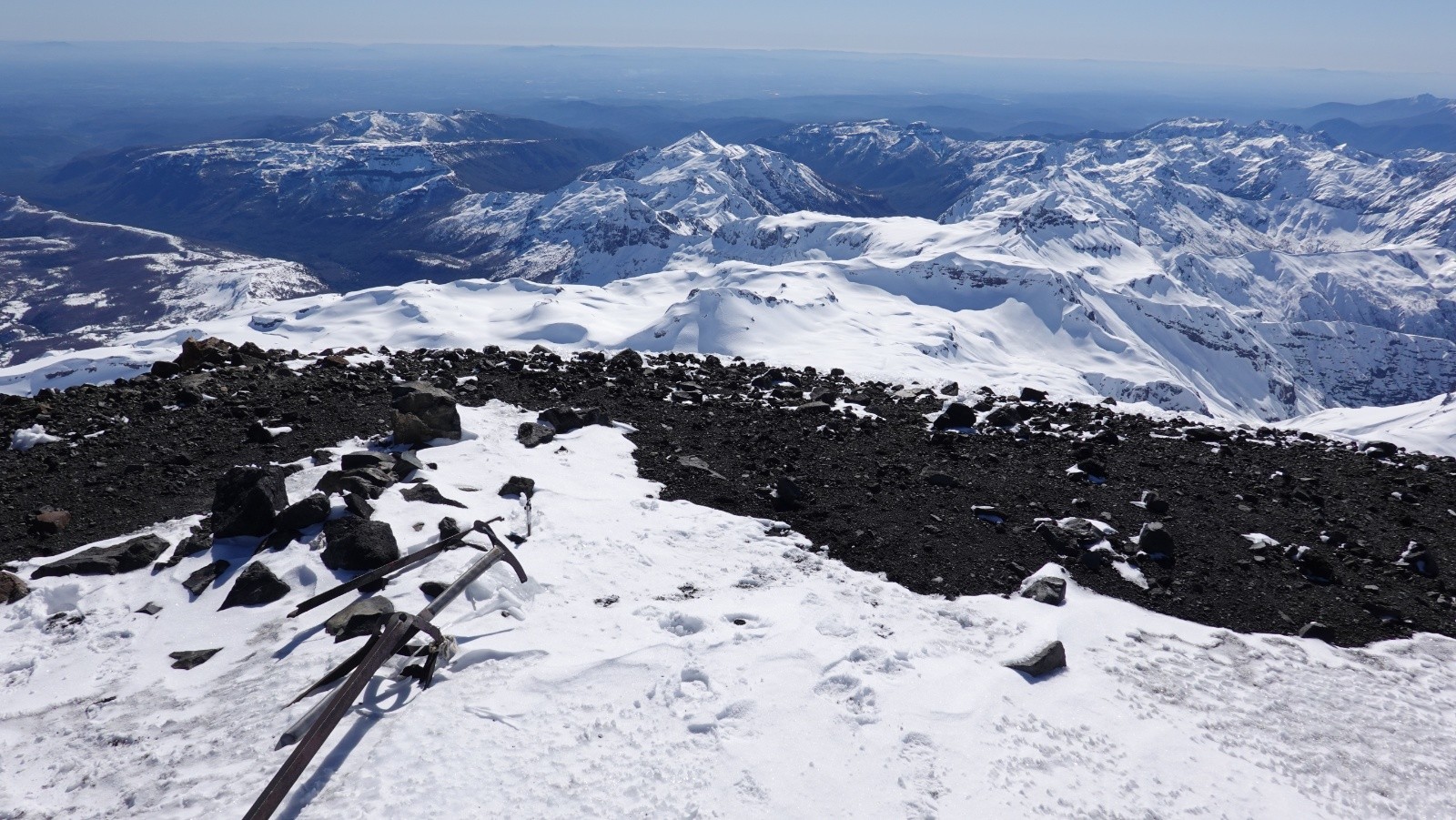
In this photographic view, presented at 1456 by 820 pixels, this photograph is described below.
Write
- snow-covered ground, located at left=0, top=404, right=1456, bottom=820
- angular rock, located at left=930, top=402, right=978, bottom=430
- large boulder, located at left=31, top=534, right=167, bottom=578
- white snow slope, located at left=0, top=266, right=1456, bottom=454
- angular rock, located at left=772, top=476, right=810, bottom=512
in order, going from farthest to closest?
white snow slope, located at left=0, top=266, right=1456, bottom=454
angular rock, located at left=930, top=402, right=978, bottom=430
angular rock, located at left=772, top=476, right=810, bottom=512
large boulder, located at left=31, top=534, right=167, bottom=578
snow-covered ground, located at left=0, top=404, right=1456, bottom=820

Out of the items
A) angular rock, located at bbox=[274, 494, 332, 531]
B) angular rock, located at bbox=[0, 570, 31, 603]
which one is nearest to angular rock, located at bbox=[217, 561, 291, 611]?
angular rock, located at bbox=[274, 494, 332, 531]

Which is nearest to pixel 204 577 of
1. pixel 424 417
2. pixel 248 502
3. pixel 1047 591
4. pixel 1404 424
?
pixel 248 502

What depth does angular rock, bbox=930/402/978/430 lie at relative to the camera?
16469 millimetres

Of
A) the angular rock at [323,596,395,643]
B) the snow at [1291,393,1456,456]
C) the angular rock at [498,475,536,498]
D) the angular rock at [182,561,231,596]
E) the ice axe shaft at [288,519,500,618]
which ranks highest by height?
the ice axe shaft at [288,519,500,618]

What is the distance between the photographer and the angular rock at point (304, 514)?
954 centimetres

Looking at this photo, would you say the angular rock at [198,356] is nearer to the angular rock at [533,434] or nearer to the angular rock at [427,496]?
the angular rock at [533,434]

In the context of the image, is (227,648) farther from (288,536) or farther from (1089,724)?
(1089,724)

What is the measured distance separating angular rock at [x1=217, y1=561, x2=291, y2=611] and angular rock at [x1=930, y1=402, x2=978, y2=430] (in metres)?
13.4

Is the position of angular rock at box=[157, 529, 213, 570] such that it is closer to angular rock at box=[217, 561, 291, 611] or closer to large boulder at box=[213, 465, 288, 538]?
large boulder at box=[213, 465, 288, 538]

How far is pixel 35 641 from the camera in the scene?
7.87m

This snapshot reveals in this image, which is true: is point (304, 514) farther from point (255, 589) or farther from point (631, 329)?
point (631, 329)

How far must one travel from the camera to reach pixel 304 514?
9648 millimetres

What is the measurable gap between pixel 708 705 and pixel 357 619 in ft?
13.4

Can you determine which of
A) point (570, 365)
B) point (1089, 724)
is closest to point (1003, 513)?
point (1089, 724)
